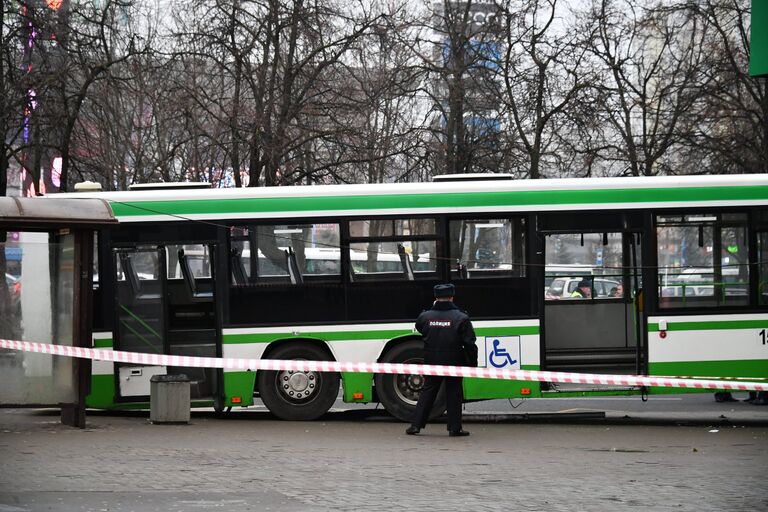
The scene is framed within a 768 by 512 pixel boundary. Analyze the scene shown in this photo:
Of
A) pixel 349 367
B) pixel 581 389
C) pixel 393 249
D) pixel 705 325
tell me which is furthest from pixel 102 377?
pixel 705 325

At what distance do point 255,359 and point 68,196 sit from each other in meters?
3.11

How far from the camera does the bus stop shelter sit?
48.7ft

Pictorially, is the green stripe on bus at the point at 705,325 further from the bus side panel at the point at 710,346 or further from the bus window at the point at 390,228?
the bus window at the point at 390,228

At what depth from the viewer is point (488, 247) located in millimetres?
16609

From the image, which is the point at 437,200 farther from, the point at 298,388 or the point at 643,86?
the point at 643,86

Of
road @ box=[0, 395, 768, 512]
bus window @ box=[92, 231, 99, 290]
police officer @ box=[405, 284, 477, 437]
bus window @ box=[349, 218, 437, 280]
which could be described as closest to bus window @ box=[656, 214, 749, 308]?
road @ box=[0, 395, 768, 512]

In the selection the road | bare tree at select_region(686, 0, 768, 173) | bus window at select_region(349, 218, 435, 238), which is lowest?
the road

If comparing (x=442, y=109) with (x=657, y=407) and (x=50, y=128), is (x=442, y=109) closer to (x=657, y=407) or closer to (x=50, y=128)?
(x=50, y=128)

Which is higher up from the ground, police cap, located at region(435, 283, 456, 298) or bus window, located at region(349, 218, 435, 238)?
bus window, located at region(349, 218, 435, 238)

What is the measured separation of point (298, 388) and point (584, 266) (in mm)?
4084

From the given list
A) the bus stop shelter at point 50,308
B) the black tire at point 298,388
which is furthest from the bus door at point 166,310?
the bus stop shelter at point 50,308

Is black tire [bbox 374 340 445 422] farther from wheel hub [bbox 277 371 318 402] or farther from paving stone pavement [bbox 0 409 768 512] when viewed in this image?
wheel hub [bbox 277 371 318 402]

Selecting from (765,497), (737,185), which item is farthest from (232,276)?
(765,497)

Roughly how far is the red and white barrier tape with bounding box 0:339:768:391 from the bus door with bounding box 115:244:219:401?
0.42m
